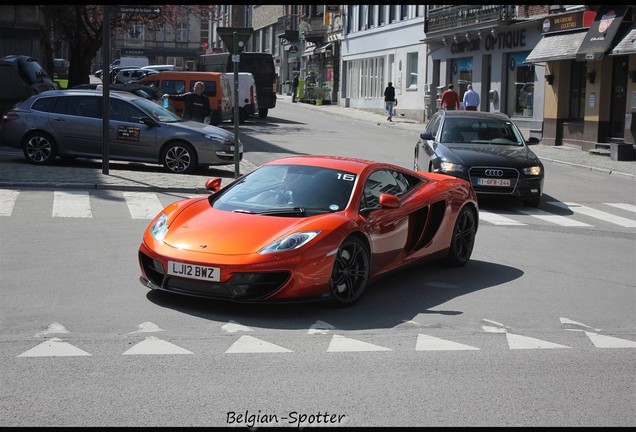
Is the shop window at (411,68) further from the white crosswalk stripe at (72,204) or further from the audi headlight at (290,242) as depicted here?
the audi headlight at (290,242)

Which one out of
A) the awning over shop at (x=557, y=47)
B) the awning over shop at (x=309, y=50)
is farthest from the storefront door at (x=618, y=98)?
the awning over shop at (x=309, y=50)

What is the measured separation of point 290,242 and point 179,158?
1191cm

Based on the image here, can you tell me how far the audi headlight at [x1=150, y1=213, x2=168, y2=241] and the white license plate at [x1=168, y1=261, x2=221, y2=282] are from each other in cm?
47

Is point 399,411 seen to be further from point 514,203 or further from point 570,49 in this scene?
point 570,49

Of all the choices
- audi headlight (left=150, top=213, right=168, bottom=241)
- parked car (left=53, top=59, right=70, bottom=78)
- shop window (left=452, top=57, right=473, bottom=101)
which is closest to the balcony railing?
shop window (left=452, top=57, right=473, bottom=101)

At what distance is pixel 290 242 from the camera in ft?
27.6

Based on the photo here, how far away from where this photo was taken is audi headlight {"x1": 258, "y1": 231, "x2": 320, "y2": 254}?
8.34 meters

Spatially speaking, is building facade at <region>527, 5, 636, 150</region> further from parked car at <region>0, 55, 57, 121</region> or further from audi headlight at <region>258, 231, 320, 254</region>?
audi headlight at <region>258, 231, 320, 254</region>

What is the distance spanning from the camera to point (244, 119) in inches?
1505

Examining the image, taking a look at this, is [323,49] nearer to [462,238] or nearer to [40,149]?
[40,149]

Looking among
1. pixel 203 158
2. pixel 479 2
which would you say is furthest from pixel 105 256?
pixel 479 2

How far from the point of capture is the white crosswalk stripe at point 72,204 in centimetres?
1415

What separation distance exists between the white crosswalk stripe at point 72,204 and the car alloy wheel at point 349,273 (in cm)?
625

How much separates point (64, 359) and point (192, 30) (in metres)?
111
